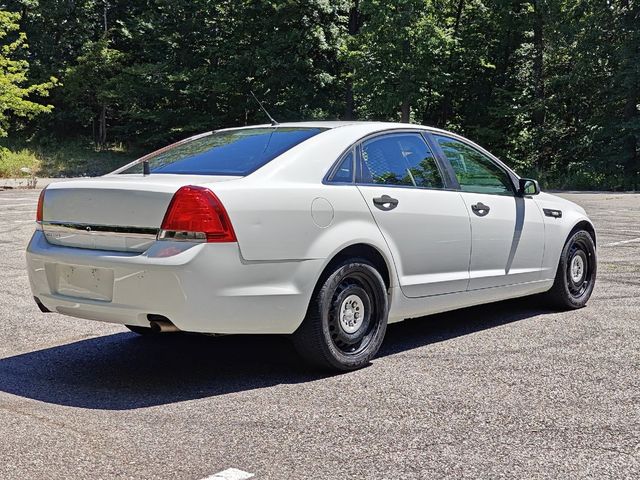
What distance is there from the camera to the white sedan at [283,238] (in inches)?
179

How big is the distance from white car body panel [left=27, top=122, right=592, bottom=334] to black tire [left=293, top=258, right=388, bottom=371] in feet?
0.35

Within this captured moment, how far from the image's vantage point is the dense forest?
123ft

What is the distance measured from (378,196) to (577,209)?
2.83 m

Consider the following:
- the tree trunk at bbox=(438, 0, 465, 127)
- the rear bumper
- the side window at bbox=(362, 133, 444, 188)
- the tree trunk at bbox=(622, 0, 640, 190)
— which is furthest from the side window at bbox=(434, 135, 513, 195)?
the tree trunk at bbox=(438, 0, 465, 127)

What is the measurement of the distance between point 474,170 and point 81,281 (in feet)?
10.4

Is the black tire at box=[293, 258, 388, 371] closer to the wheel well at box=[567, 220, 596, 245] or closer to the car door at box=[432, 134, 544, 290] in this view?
the car door at box=[432, 134, 544, 290]

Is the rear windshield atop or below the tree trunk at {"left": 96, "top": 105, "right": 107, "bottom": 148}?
below

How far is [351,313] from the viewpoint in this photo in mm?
5145

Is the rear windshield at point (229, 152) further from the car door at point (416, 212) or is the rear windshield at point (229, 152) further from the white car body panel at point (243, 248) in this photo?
the car door at point (416, 212)

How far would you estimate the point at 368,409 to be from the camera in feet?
14.2

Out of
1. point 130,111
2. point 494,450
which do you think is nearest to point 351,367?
point 494,450

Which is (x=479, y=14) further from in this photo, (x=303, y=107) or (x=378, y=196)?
(x=378, y=196)

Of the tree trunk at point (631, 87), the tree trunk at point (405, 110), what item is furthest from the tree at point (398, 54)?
the tree trunk at point (631, 87)

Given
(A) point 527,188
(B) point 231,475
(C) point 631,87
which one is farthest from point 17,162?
(B) point 231,475
